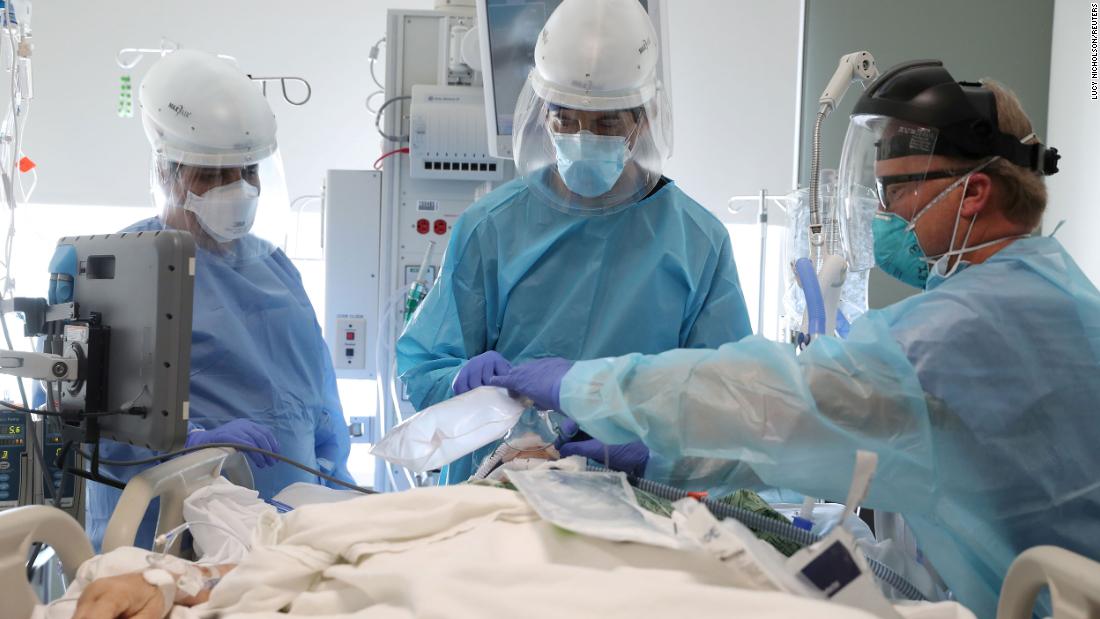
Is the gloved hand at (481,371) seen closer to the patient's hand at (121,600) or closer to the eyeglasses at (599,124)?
the eyeglasses at (599,124)

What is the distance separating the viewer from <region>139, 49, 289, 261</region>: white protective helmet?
2.05 m

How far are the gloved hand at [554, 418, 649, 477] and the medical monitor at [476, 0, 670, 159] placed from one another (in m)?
1.51

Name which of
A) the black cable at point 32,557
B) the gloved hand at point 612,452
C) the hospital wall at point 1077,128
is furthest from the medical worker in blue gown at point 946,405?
the hospital wall at point 1077,128

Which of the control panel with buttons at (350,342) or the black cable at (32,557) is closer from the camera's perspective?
the black cable at (32,557)

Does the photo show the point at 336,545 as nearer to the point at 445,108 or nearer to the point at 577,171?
the point at 577,171

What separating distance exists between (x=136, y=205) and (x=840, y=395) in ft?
16.1

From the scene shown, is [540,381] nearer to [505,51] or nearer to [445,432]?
[445,432]

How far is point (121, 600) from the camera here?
1.10 m

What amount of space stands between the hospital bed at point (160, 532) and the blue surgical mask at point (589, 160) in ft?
2.92

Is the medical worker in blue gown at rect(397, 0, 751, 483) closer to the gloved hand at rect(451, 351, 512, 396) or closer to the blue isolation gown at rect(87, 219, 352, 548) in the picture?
the gloved hand at rect(451, 351, 512, 396)

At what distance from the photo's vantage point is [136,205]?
5215 mm

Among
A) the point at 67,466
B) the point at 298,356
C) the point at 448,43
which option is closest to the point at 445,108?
the point at 448,43

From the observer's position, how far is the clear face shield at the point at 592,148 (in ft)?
6.18

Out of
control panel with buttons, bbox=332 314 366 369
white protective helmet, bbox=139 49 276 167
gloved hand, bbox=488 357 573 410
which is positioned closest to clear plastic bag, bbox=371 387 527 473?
gloved hand, bbox=488 357 573 410
